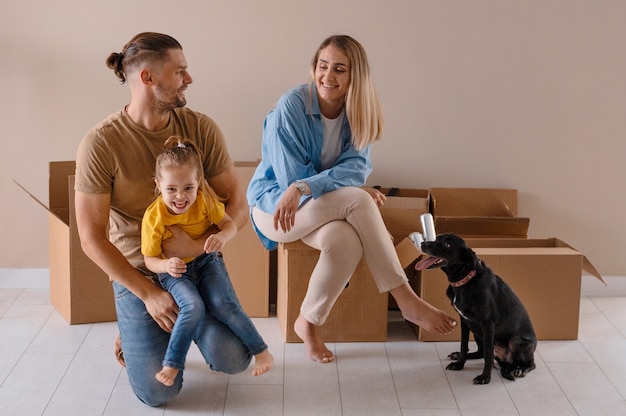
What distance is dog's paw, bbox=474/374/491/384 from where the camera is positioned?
3023mm

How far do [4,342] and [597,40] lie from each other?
8.25 ft

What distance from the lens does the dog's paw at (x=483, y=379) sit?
9.92 ft

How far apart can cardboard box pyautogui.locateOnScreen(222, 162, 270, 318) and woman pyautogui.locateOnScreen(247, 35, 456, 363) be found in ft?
0.75

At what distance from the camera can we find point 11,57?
3713 millimetres

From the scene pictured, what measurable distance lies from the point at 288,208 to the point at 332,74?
1.55ft

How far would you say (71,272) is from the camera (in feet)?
11.3

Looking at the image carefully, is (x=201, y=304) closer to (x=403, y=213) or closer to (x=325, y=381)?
(x=325, y=381)

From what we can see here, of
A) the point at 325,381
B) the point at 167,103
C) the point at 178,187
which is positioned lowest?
the point at 325,381

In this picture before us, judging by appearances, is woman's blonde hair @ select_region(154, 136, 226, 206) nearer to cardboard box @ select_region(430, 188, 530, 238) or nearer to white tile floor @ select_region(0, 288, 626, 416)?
white tile floor @ select_region(0, 288, 626, 416)

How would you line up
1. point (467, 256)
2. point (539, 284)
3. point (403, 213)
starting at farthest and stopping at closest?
point (403, 213), point (539, 284), point (467, 256)

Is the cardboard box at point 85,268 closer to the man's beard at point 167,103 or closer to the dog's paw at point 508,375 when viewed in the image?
the man's beard at point 167,103

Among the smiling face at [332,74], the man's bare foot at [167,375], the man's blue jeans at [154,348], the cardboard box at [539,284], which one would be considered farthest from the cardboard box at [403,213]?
the man's bare foot at [167,375]

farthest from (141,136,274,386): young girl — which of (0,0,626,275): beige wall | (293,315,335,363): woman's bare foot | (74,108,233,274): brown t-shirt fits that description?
(0,0,626,275): beige wall

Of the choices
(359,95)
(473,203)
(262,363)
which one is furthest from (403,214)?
(262,363)
